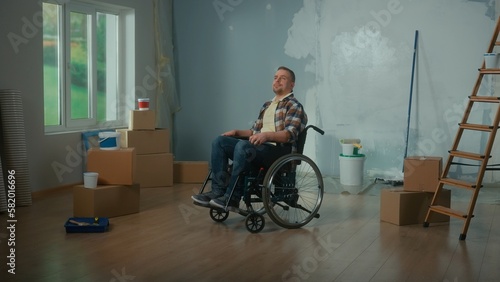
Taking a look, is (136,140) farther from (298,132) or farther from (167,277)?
(167,277)

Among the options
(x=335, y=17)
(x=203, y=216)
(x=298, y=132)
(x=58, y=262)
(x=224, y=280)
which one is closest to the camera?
(x=224, y=280)

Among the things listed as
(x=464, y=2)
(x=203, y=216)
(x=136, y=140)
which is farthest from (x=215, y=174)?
(x=464, y=2)

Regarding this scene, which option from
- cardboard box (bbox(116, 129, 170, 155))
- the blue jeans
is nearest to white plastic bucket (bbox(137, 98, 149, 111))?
cardboard box (bbox(116, 129, 170, 155))

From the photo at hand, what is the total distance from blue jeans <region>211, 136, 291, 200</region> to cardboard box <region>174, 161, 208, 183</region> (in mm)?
2017

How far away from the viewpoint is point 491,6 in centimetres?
647

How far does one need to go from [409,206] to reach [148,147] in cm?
266

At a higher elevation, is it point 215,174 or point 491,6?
point 491,6

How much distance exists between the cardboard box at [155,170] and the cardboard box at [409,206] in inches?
94.2

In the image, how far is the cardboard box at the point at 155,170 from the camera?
6.52m

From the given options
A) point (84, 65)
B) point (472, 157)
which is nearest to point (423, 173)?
point (472, 157)

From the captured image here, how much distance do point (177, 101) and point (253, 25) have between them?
1198 mm

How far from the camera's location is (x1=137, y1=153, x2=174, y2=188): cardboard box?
6.52 meters

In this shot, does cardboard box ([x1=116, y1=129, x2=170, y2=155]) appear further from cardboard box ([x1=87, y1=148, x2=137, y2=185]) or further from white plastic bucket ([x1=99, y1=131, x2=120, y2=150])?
cardboard box ([x1=87, y1=148, x2=137, y2=185])

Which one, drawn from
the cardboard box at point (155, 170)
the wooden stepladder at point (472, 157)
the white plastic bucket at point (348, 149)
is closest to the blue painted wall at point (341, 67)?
the white plastic bucket at point (348, 149)
